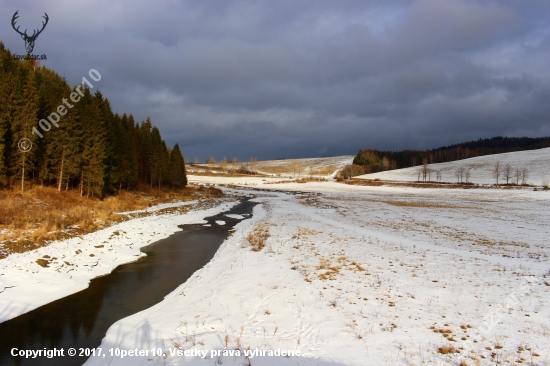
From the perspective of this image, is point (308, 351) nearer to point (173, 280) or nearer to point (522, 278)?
point (173, 280)

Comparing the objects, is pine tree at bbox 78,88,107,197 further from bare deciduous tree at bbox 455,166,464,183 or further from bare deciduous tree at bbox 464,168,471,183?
bare deciduous tree at bbox 464,168,471,183

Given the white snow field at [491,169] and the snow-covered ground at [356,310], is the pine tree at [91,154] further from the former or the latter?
the white snow field at [491,169]

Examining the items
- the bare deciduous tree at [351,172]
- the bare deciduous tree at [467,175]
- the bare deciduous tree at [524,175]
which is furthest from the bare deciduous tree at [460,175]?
the bare deciduous tree at [351,172]

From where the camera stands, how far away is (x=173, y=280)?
13805mm

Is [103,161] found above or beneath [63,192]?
above

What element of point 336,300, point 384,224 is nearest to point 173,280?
point 336,300

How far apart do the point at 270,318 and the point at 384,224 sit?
812 inches

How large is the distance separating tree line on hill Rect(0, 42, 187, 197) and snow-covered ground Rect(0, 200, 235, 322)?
1720 centimetres

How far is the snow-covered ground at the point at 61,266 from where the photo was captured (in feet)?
35.8

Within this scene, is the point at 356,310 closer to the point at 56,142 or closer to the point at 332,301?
the point at 332,301

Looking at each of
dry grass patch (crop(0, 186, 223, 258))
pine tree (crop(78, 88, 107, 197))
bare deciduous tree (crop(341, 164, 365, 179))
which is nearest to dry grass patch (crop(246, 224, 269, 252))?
dry grass patch (crop(0, 186, 223, 258))

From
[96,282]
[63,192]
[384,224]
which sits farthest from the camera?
[63,192]

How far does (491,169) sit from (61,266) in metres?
140

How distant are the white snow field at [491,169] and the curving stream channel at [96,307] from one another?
108 m
